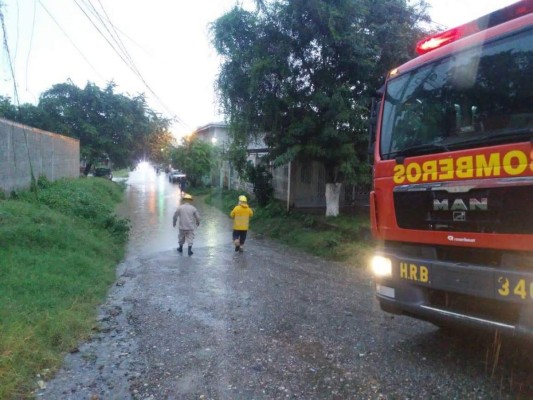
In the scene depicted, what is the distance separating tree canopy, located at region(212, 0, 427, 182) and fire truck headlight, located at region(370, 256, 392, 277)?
6960 mm

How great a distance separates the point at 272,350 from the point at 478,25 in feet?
12.0

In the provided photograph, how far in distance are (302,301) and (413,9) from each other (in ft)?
29.0

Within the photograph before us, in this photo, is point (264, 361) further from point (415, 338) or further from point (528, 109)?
point (528, 109)

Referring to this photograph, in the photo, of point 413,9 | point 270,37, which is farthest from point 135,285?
point 413,9

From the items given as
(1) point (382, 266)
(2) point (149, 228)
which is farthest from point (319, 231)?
(1) point (382, 266)

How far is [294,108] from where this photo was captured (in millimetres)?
11898

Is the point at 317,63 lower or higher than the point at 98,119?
lower

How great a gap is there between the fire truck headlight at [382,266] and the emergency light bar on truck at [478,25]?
2.07 metres

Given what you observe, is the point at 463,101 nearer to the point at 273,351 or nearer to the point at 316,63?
the point at 273,351

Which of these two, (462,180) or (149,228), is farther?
(149,228)

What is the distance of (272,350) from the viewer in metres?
4.58

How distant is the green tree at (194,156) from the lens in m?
32.0

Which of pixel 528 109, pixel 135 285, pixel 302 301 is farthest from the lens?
pixel 135 285

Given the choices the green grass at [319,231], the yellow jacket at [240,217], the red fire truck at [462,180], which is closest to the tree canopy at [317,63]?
the green grass at [319,231]
